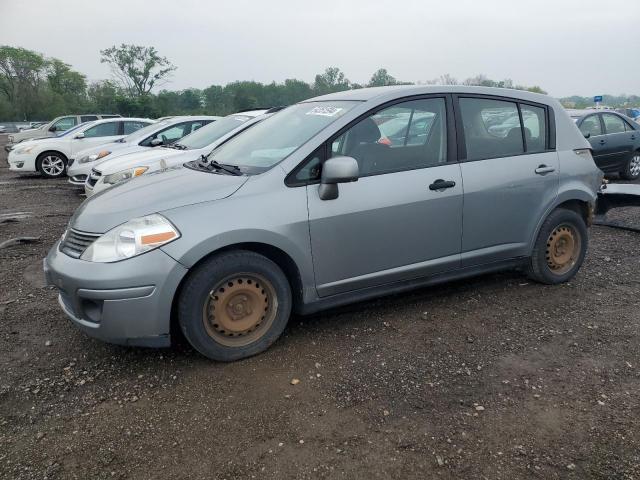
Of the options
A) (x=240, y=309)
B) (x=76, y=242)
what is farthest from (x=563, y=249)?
(x=76, y=242)

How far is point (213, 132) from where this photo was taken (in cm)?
800

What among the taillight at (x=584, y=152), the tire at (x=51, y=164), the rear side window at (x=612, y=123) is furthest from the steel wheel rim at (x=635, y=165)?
the tire at (x=51, y=164)

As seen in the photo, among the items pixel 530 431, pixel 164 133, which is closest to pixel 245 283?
pixel 530 431

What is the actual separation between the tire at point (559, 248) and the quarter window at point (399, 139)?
131cm

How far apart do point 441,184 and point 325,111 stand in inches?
40.9

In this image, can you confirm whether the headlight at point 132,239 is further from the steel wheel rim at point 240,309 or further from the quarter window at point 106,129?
the quarter window at point 106,129

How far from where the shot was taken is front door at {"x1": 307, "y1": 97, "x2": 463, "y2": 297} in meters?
3.44

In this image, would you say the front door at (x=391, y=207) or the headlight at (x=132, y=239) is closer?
the headlight at (x=132, y=239)

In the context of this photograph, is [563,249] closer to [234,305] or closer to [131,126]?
[234,305]

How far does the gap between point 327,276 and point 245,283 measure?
58 cm

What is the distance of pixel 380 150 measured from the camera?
12.0 feet

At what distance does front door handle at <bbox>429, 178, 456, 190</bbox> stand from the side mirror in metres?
0.74

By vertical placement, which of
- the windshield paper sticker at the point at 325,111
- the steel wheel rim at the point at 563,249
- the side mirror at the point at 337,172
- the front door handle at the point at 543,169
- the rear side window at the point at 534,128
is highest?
the windshield paper sticker at the point at 325,111

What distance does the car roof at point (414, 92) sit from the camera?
3789 mm
